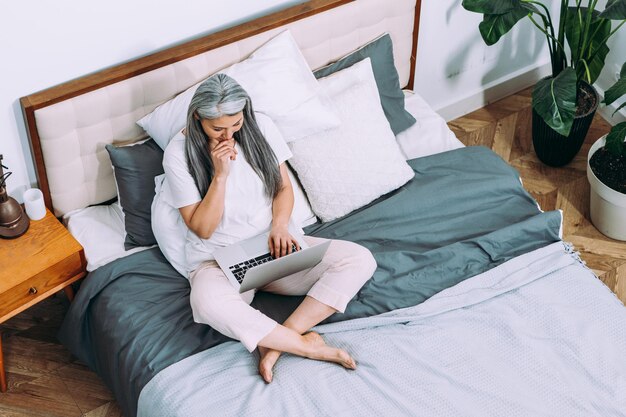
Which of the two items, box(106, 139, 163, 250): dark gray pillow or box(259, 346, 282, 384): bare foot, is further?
box(106, 139, 163, 250): dark gray pillow

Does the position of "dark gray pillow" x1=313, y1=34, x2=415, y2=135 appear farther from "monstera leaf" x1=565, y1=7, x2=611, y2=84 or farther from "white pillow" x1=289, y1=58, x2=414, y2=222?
"monstera leaf" x1=565, y1=7, x2=611, y2=84

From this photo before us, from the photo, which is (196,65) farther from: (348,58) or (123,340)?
(123,340)

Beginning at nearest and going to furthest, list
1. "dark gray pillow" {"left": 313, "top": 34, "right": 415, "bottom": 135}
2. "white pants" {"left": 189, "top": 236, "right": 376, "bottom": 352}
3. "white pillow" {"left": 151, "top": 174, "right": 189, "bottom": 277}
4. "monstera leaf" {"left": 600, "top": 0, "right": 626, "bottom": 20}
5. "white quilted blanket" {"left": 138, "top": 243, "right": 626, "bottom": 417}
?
"white quilted blanket" {"left": 138, "top": 243, "right": 626, "bottom": 417} < "white pants" {"left": 189, "top": 236, "right": 376, "bottom": 352} < "white pillow" {"left": 151, "top": 174, "right": 189, "bottom": 277} < "monstera leaf" {"left": 600, "top": 0, "right": 626, "bottom": 20} < "dark gray pillow" {"left": 313, "top": 34, "right": 415, "bottom": 135}

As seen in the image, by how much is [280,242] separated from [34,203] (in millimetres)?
736

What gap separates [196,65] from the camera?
2.55 meters

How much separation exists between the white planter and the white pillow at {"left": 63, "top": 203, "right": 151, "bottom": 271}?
1.68 metres

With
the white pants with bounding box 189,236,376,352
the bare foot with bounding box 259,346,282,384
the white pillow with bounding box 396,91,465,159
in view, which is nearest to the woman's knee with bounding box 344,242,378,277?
the white pants with bounding box 189,236,376,352

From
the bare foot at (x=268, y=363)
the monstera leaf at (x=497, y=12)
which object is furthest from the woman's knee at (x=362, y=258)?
the monstera leaf at (x=497, y=12)

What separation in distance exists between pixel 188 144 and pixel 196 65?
359mm

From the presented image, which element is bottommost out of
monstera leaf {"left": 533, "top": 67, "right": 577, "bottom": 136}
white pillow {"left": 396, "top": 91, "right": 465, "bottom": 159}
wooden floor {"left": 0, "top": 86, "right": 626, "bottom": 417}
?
wooden floor {"left": 0, "top": 86, "right": 626, "bottom": 417}

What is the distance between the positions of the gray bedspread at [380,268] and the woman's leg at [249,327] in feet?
0.31

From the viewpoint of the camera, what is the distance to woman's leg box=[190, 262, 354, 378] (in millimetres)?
2203

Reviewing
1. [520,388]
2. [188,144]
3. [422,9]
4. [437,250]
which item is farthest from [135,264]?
[422,9]

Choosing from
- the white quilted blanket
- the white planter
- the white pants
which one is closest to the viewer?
the white quilted blanket
